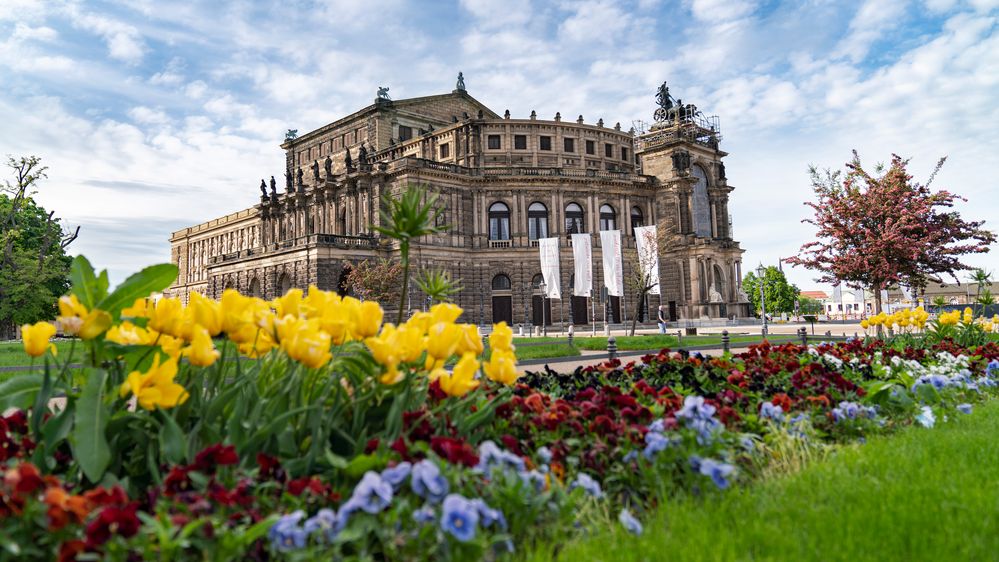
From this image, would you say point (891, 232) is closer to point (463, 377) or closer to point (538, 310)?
point (463, 377)

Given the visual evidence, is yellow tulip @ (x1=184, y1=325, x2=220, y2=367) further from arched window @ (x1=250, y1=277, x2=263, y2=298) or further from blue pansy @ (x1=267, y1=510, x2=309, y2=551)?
arched window @ (x1=250, y1=277, x2=263, y2=298)

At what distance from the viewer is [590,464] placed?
3602 mm

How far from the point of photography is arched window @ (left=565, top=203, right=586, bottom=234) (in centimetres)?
5041

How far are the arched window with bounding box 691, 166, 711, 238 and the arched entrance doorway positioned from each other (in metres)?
20.0

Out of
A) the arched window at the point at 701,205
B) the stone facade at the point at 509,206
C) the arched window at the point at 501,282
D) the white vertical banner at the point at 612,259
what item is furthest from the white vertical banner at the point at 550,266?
the arched window at the point at 701,205

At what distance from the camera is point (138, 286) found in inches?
132

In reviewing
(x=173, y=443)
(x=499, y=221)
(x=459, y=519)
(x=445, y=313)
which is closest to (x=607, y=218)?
(x=499, y=221)

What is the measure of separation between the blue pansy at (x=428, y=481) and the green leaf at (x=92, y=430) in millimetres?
1423

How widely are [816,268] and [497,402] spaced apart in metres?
21.2

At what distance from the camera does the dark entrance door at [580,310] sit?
1925 inches

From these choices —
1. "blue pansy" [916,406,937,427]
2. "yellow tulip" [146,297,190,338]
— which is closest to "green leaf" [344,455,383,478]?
"yellow tulip" [146,297,190,338]

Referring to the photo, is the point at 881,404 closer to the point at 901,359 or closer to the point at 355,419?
the point at 901,359

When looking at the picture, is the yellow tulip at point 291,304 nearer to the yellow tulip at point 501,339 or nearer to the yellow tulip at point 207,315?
the yellow tulip at point 207,315

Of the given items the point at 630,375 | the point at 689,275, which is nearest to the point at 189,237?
the point at 689,275
